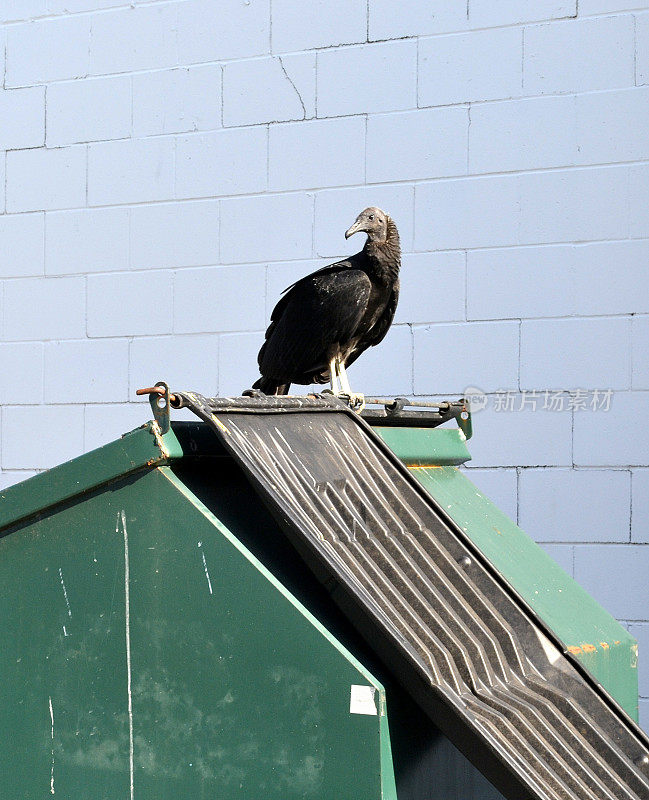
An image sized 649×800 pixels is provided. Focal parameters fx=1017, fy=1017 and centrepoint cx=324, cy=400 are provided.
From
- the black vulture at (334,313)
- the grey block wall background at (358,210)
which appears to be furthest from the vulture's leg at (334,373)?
the grey block wall background at (358,210)

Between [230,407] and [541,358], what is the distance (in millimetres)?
2187

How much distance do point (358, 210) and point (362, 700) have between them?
110 inches

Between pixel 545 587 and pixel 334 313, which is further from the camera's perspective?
pixel 334 313

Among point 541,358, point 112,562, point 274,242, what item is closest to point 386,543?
point 112,562

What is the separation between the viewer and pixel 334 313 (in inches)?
Result: 119

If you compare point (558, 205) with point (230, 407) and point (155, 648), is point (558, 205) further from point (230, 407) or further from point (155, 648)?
point (155, 648)

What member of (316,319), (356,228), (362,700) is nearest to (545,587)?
(362,700)

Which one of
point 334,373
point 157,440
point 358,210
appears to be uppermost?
point 358,210

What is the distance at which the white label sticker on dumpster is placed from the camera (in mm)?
1275

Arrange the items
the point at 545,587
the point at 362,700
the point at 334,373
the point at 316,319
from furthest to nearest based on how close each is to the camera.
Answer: the point at 334,373, the point at 316,319, the point at 545,587, the point at 362,700

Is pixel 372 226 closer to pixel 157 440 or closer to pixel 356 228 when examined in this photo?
pixel 356 228

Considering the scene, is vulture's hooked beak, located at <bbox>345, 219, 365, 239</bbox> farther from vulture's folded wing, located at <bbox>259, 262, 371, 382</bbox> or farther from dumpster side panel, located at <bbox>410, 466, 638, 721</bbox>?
dumpster side panel, located at <bbox>410, 466, 638, 721</bbox>

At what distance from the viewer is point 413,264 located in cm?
376

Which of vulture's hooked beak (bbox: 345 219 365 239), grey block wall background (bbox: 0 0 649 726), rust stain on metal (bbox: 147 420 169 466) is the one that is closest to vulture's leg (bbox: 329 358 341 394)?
vulture's hooked beak (bbox: 345 219 365 239)
